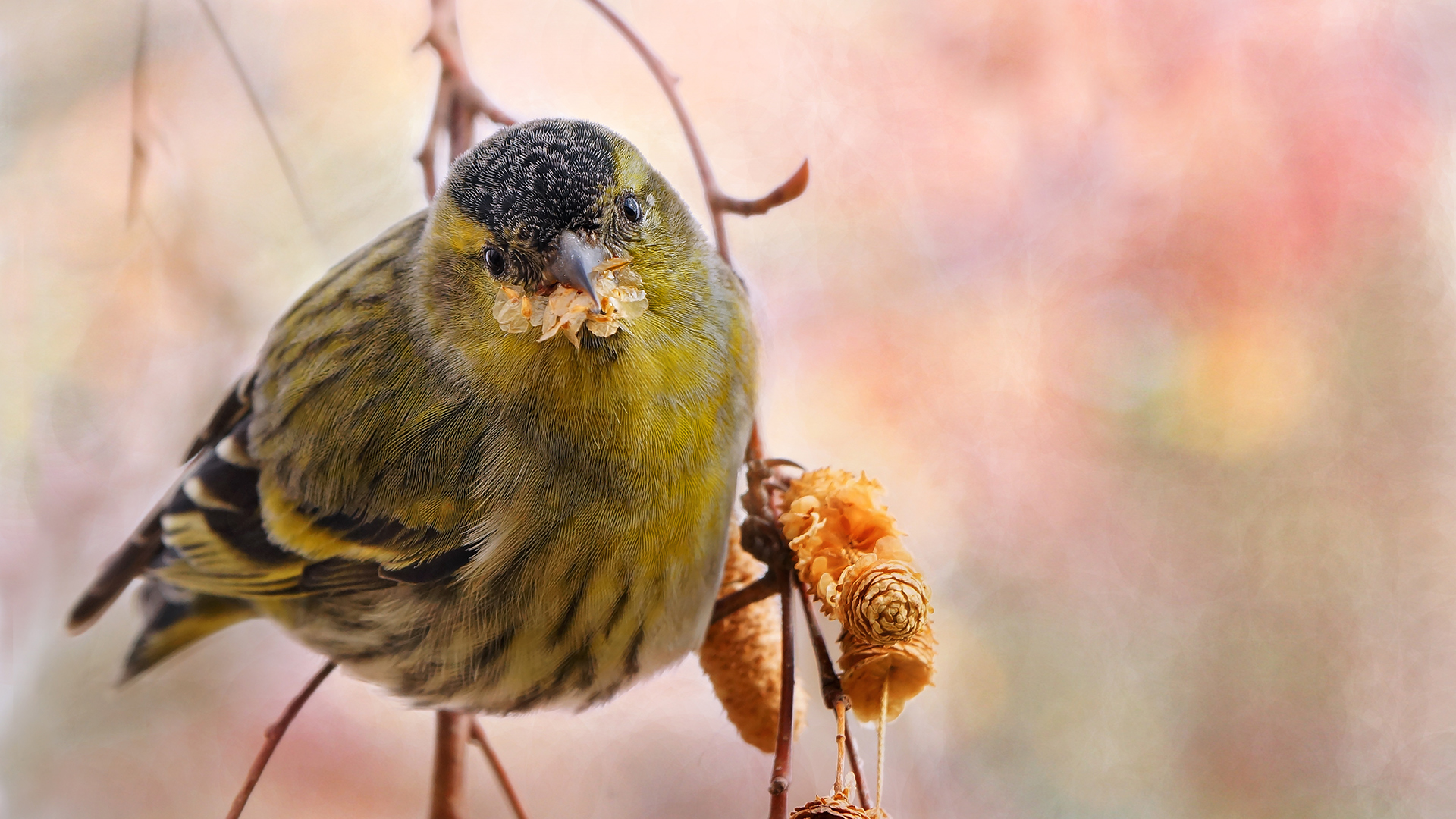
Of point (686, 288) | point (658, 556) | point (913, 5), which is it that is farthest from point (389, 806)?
point (913, 5)

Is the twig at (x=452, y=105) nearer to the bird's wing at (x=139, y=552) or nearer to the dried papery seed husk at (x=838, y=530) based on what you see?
the bird's wing at (x=139, y=552)

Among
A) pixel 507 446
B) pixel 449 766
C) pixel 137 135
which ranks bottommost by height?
pixel 449 766

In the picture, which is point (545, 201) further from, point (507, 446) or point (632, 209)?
point (507, 446)

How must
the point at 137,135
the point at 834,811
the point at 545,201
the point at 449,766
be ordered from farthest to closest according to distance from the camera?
1. the point at 137,135
2. the point at 449,766
3. the point at 545,201
4. the point at 834,811

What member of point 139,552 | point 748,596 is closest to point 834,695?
point 748,596

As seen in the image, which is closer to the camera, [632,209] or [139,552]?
[632,209]

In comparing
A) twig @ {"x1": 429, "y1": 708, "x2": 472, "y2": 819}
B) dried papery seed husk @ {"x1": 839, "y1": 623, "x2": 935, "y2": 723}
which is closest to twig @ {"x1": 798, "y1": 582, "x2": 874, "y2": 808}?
dried papery seed husk @ {"x1": 839, "y1": 623, "x2": 935, "y2": 723}

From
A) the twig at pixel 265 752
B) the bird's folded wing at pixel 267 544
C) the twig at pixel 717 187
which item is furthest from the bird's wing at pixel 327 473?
the twig at pixel 717 187
